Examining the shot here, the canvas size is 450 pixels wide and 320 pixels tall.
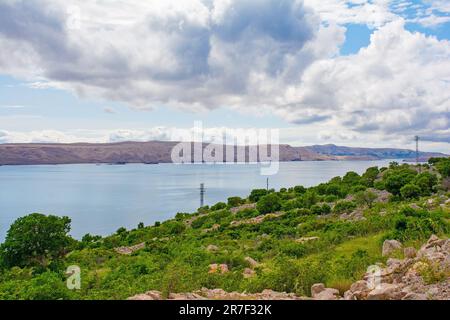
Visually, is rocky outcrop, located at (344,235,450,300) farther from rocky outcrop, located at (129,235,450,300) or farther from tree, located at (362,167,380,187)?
tree, located at (362,167,380,187)

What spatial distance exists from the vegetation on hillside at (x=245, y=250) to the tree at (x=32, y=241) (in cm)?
5

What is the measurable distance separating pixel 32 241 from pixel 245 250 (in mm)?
10669

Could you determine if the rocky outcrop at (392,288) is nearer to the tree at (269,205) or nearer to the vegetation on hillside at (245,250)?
the vegetation on hillside at (245,250)

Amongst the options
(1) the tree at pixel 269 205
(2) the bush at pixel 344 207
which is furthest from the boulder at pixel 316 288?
(1) the tree at pixel 269 205

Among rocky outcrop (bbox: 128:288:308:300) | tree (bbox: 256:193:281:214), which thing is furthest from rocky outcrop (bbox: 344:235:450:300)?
tree (bbox: 256:193:281:214)

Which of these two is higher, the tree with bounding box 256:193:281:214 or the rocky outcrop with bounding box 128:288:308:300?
the rocky outcrop with bounding box 128:288:308:300

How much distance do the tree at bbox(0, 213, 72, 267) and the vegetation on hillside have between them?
0.05 meters

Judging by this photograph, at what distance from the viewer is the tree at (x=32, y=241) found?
2108 cm

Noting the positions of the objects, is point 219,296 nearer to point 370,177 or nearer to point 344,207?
point 344,207

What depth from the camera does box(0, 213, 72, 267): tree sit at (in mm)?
21078

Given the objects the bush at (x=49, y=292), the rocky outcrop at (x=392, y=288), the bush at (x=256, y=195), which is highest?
the rocky outcrop at (x=392, y=288)

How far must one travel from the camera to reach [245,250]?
22984mm
